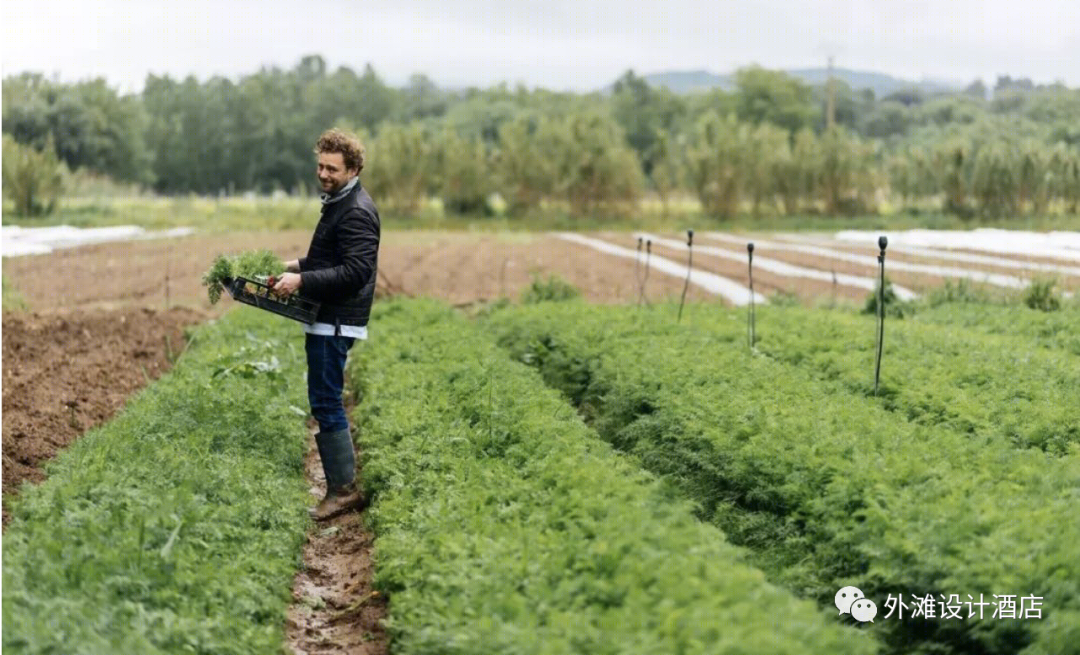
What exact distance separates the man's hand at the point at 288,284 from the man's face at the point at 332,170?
0.72 m

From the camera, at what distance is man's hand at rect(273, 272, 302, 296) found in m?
8.41

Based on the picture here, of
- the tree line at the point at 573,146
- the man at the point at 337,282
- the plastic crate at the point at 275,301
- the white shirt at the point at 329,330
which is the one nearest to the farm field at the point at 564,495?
the man at the point at 337,282

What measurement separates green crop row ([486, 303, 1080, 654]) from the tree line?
815 inches

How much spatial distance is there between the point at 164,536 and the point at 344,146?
3203 mm

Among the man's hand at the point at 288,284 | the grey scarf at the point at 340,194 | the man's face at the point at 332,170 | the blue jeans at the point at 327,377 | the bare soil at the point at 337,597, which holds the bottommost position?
the bare soil at the point at 337,597

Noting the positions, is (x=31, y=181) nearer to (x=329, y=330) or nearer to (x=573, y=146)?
(x=329, y=330)

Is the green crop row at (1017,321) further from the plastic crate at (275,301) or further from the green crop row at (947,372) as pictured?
the plastic crate at (275,301)

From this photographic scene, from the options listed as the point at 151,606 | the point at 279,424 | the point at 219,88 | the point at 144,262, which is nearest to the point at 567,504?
the point at 151,606

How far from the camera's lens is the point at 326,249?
29.5 ft

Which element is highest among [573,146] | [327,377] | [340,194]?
[573,146]

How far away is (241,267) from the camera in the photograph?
9211 mm

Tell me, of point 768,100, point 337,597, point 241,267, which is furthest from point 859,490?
point 768,100

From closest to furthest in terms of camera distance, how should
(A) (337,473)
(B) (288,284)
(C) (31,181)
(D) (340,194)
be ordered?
(B) (288,284) < (D) (340,194) < (A) (337,473) < (C) (31,181)

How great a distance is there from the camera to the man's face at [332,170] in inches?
344
